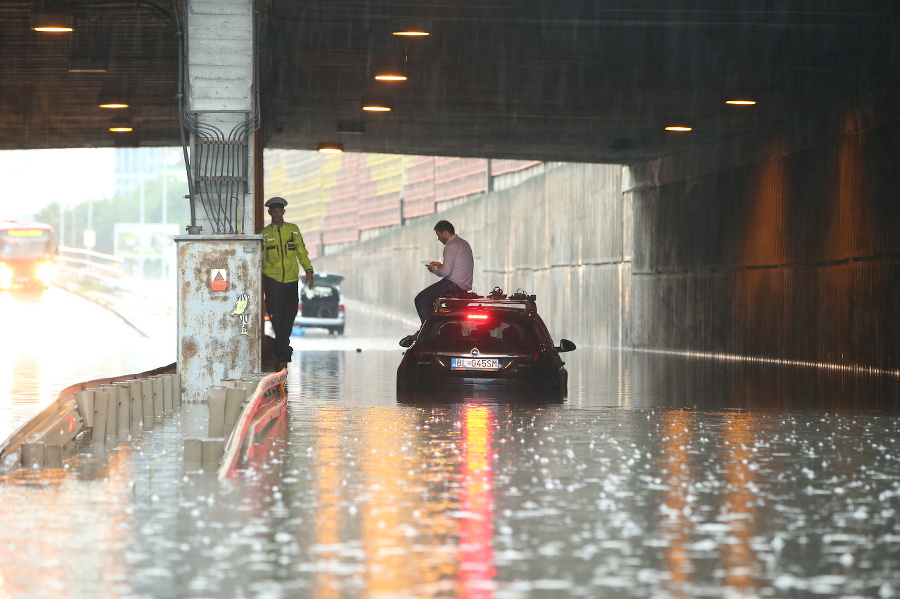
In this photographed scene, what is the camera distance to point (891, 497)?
9102mm

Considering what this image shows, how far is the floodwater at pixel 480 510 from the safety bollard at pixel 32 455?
0.33m

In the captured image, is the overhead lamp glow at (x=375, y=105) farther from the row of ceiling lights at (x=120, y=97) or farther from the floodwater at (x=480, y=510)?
the floodwater at (x=480, y=510)

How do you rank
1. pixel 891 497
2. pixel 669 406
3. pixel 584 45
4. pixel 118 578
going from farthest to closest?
pixel 584 45 → pixel 669 406 → pixel 891 497 → pixel 118 578

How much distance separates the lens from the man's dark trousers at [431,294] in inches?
755

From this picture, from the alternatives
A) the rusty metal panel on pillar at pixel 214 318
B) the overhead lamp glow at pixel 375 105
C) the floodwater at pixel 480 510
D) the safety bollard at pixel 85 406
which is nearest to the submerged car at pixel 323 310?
the overhead lamp glow at pixel 375 105

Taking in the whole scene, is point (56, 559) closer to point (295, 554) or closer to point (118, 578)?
point (118, 578)

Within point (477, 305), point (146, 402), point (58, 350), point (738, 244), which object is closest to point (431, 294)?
point (477, 305)

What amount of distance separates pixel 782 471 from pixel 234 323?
24.1ft

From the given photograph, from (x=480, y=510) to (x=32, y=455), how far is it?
11.6 feet

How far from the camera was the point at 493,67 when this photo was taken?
22531 millimetres

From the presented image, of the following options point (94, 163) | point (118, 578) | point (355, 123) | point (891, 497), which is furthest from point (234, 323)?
point (94, 163)

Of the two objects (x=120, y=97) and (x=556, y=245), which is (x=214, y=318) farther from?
(x=556, y=245)

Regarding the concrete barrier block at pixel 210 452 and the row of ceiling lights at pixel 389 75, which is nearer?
the concrete barrier block at pixel 210 452

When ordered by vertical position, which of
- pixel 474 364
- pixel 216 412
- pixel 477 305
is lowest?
pixel 216 412
